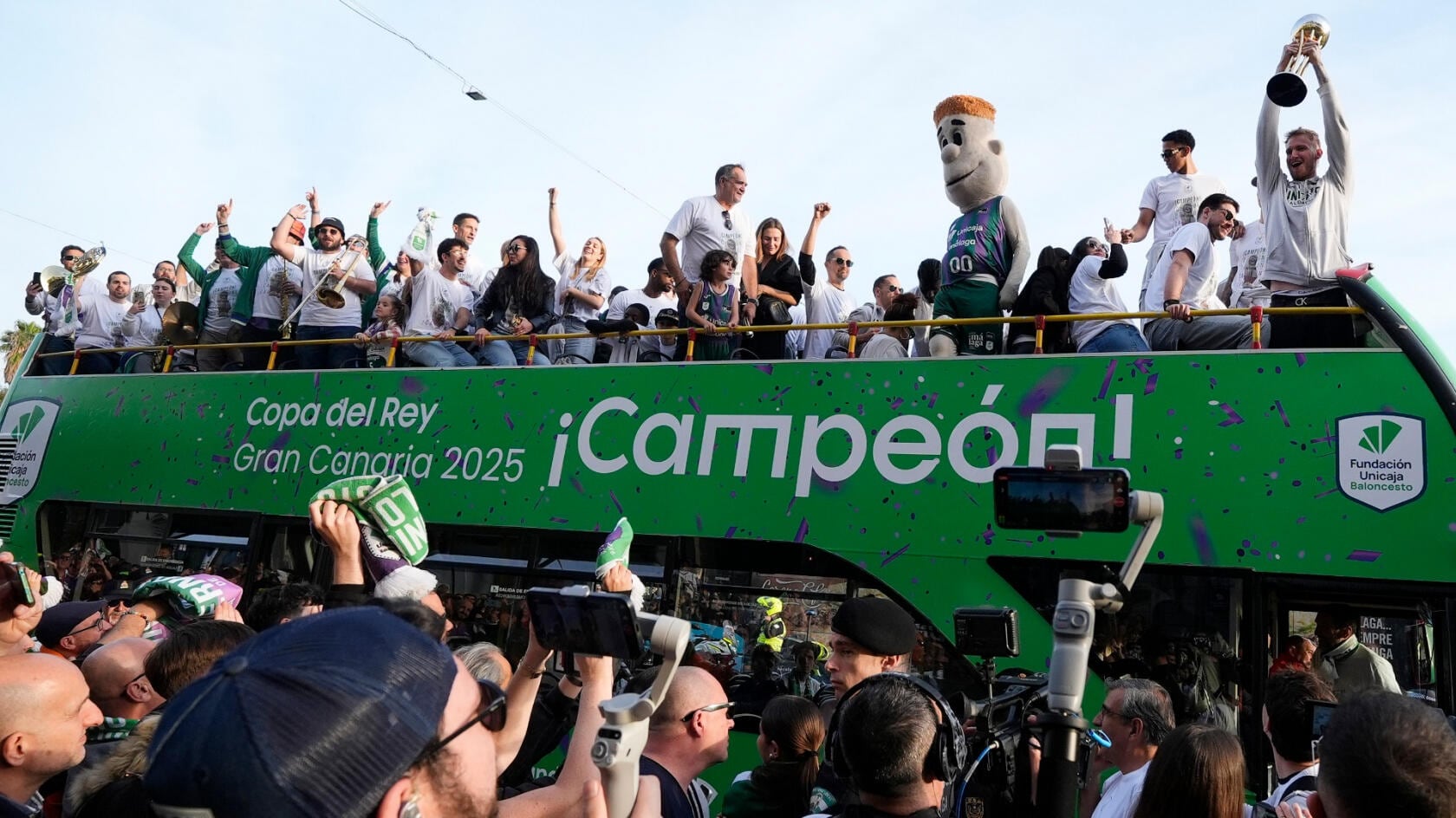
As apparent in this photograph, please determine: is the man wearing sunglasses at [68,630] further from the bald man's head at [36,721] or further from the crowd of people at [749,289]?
the crowd of people at [749,289]

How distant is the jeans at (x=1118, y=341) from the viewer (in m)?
6.23

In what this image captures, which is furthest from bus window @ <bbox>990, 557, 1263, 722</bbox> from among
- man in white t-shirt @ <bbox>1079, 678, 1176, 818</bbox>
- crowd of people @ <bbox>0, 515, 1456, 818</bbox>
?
man in white t-shirt @ <bbox>1079, 678, 1176, 818</bbox>

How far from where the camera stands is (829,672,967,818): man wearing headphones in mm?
2443

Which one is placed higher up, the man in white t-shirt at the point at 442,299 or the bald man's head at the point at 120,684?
the man in white t-shirt at the point at 442,299

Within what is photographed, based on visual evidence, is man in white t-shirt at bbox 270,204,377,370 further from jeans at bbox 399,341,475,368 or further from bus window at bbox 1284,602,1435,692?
bus window at bbox 1284,602,1435,692

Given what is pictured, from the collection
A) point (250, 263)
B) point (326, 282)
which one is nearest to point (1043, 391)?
point (326, 282)

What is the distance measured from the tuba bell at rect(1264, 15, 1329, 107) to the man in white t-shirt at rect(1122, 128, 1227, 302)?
5.24ft

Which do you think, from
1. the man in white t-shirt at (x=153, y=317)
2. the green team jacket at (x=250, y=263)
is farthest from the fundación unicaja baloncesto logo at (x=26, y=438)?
the green team jacket at (x=250, y=263)

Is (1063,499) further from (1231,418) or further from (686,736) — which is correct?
(1231,418)

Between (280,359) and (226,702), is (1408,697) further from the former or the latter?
(280,359)

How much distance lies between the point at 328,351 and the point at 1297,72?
281 inches

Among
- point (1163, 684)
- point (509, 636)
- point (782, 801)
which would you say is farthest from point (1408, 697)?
point (509, 636)

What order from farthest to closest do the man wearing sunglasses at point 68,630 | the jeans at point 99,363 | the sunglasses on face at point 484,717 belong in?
the jeans at point 99,363 → the man wearing sunglasses at point 68,630 → the sunglasses on face at point 484,717

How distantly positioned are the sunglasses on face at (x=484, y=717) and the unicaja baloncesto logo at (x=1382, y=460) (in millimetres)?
5055
